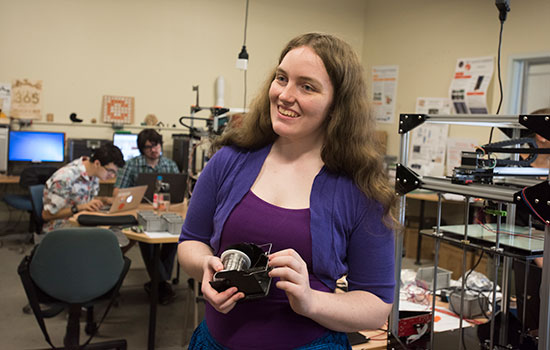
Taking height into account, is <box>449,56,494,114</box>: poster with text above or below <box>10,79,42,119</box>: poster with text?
above

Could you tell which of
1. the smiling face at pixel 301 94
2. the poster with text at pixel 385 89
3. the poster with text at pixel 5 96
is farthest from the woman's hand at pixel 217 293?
the poster with text at pixel 385 89

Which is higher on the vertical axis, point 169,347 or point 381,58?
point 381,58

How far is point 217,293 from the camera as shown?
103 cm

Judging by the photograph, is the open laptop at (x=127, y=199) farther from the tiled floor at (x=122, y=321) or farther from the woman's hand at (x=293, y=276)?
the woman's hand at (x=293, y=276)

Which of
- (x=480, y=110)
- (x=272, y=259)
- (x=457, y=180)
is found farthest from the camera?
(x=480, y=110)

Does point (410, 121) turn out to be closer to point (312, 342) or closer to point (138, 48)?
point (312, 342)

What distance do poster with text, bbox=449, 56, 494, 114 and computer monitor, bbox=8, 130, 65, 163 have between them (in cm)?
451

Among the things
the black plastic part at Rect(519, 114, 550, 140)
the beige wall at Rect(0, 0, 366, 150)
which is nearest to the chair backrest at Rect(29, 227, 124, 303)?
the black plastic part at Rect(519, 114, 550, 140)

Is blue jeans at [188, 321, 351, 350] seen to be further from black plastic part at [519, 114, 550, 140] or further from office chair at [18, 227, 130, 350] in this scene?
office chair at [18, 227, 130, 350]

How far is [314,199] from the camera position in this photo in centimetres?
112

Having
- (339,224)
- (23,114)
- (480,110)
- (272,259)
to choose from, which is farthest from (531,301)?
(23,114)

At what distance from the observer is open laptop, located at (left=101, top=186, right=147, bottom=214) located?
3.47m

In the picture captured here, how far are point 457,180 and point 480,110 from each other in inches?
184

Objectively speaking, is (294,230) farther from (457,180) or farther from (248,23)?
(248,23)
